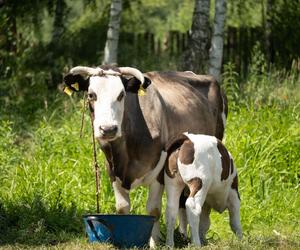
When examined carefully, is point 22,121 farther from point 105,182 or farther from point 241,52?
point 241,52

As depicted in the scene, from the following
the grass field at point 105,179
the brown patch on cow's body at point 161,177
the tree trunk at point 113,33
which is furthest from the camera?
the tree trunk at point 113,33

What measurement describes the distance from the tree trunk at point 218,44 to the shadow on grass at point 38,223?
16.5 feet

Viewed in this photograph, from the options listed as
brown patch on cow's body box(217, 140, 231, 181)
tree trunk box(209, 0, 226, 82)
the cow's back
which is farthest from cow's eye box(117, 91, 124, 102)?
tree trunk box(209, 0, 226, 82)

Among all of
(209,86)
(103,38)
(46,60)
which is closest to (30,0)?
(46,60)

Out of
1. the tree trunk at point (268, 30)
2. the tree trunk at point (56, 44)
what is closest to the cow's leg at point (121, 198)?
the tree trunk at point (56, 44)

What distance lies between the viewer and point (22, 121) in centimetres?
1508

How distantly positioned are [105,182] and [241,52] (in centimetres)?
1080

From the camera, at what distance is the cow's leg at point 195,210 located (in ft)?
27.0

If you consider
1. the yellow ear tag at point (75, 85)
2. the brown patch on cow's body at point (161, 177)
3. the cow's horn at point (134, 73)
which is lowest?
the brown patch on cow's body at point (161, 177)

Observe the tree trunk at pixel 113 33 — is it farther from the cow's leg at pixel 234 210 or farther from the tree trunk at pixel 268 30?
the cow's leg at pixel 234 210

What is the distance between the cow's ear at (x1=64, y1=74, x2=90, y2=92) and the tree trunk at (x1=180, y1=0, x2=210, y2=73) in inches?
268

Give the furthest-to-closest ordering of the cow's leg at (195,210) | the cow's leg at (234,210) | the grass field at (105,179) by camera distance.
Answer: the grass field at (105,179) → the cow's leg at (234,210) → the cow's leg at (195,210)

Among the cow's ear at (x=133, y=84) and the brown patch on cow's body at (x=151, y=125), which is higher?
the cow's ear at (x=133, y=84)

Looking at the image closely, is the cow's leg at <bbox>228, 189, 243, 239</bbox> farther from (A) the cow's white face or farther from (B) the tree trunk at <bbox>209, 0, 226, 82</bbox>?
(B) the tree trunk at <bbox>209, 0, 226, 82</bbox>
